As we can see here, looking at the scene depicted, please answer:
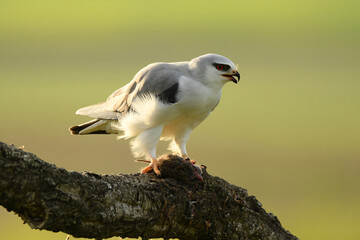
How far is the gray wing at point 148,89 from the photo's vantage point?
7203mm

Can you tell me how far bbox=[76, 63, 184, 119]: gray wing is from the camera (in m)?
7.20

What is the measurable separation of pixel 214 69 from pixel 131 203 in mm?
2664

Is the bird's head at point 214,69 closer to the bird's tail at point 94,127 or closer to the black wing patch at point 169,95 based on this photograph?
the black wing patch at point 169,95

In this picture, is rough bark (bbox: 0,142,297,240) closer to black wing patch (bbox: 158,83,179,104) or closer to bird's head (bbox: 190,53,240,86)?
black wing patch (bbox: 158,83,179,104)

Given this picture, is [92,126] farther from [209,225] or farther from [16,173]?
[16,173]

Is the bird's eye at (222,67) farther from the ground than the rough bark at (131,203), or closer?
farther from the ground

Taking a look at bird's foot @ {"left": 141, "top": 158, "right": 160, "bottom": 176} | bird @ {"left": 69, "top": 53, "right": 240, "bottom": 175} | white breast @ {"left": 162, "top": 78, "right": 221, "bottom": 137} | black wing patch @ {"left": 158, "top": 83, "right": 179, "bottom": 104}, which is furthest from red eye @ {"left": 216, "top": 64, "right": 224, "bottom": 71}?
bird's foot @ {"left": 141, "top": 158, "right": 160, "bottom": 176}

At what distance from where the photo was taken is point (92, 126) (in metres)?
7.93

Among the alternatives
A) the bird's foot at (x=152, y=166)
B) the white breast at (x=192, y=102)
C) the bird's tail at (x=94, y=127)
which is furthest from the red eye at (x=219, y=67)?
the bird's tail at (x=94, y=127)

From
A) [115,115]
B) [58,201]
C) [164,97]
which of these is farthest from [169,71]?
[58,201]

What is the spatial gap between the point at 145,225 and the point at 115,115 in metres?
2.62

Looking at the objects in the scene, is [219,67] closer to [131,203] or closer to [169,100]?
[169,100]

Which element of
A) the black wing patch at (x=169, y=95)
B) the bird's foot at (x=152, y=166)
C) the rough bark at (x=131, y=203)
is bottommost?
the rough bark at (x=131, y=203)

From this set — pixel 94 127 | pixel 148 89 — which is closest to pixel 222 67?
pixel 148 89
